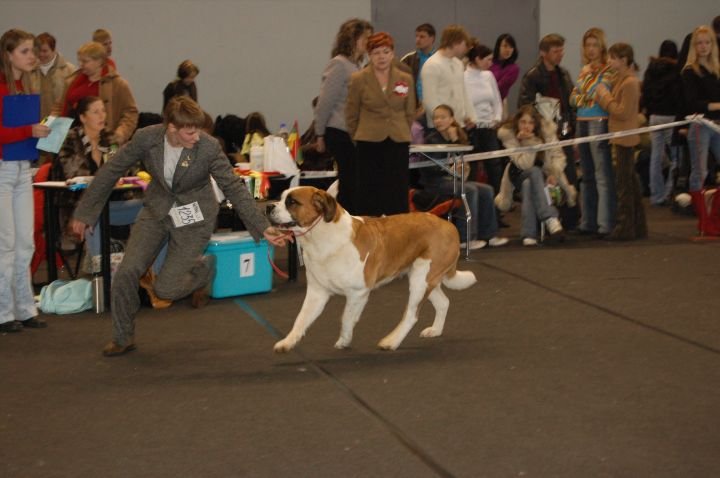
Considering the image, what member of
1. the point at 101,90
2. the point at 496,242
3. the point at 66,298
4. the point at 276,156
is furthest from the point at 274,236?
the point at 496,242

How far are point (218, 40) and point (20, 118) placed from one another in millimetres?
7771

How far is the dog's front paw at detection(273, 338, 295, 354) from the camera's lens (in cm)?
552

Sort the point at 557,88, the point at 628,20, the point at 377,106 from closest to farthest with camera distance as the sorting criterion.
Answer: the point at 377,106
the point at 557,88
the point at 628,20

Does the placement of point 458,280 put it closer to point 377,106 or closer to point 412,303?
point 412,303

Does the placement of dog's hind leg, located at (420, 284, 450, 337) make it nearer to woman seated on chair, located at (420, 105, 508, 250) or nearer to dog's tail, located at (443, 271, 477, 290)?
dog's tail, located at (443, 271, 477, 290)

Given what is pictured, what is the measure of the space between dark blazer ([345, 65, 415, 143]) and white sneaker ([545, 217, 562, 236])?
2034 mm

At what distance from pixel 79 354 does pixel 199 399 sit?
1194 mm

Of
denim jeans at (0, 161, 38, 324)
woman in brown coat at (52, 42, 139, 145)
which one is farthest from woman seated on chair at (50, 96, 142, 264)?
denim jeans at (0, 161, 38, 324)

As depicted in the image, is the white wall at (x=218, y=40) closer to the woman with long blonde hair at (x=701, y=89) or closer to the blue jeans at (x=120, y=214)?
the woman with long blonde hair at (x=701, y=89)

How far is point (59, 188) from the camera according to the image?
6969mm

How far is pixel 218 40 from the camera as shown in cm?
1350

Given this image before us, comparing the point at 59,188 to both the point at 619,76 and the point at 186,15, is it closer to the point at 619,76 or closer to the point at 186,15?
the point at 619,76

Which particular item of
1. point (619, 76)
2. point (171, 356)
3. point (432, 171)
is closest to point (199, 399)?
point (171, 356)

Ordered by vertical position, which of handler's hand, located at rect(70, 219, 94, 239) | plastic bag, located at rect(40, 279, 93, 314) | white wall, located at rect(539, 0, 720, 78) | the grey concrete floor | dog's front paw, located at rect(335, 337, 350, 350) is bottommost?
the grey concrete floor
